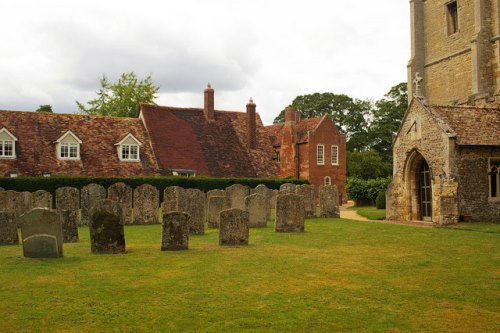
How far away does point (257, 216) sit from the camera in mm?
21125

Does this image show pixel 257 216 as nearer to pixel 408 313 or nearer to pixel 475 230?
pixel 475 230

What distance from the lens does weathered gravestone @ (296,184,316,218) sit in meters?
26.7

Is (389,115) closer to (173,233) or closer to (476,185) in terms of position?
(476,185)

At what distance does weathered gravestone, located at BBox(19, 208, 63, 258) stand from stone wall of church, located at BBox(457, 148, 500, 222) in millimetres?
16434

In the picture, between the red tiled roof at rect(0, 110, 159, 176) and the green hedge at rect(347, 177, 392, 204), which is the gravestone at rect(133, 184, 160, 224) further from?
the green hedge at rect(347, 177, 392, 204)

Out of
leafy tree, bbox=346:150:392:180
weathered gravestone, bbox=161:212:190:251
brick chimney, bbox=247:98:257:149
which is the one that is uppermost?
brick chimney, bbox=247:98:257:149

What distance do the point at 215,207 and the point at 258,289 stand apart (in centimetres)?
1186

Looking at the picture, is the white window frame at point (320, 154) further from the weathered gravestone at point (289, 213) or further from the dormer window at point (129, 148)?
the weathered gravestone at point (289, 213)

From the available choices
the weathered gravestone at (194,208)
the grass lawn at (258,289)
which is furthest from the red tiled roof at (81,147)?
→ the grass lawn at (258,289)

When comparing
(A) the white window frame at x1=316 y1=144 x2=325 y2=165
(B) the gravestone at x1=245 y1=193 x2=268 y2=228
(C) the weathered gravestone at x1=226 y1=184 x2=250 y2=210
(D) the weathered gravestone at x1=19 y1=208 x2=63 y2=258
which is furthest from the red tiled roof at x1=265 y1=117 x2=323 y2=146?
(D) the weathered gravestone at x1=19 y1=208 x2=63 y2=258

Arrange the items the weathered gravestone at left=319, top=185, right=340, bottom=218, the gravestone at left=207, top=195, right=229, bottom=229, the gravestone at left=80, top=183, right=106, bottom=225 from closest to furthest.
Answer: the gravestone at left=207, top=195, right=229, bottom=229 < the gravestone at left=80, top=183, right=106, bottom=225 < the weathered gravestone at left=319, top=185, right=340, bottom=218

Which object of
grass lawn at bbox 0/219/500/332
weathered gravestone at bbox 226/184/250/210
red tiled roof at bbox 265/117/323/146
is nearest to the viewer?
grass lawn at bbox 0/219/500/332

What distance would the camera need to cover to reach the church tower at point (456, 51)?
29391mm

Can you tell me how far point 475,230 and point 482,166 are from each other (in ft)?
12.6
